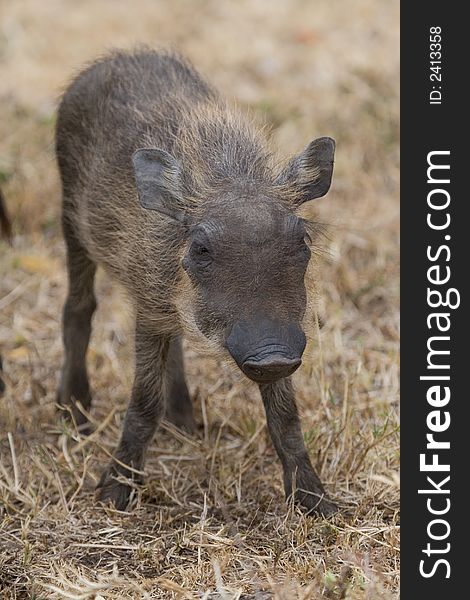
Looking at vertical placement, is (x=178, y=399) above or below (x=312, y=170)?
below

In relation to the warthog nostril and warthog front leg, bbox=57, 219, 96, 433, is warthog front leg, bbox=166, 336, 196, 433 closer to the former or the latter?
warthog front leg, bbox=57, 219, 96, 433

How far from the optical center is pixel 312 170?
460 centimetres

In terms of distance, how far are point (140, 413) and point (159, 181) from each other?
3.43ft

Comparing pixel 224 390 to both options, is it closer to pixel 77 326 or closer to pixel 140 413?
pixel 77 326

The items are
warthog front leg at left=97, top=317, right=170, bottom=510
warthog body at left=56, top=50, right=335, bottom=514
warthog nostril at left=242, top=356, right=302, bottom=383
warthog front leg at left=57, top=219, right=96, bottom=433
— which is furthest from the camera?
warthog front leg at left=57, top=219, right=96, bottom=433

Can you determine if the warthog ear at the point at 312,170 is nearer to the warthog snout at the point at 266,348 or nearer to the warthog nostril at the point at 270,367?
the warthog snout at the point at 266,348

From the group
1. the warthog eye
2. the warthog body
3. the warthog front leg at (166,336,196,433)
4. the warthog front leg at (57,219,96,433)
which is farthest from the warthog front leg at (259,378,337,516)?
the warthog front leg at (57,219,96,433)

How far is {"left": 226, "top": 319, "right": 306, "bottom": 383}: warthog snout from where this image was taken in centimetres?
383

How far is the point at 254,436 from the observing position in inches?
204

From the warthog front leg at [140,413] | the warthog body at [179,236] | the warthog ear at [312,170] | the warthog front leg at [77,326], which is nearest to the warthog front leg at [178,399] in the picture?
the warthog body at [179,236]

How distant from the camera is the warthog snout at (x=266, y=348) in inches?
151

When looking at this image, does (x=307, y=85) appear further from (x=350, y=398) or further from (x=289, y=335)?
(x=289, y=335)

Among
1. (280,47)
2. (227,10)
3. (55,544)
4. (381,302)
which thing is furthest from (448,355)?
(227,10)

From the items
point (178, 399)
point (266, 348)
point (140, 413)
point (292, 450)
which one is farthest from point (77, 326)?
point (266, 348)
